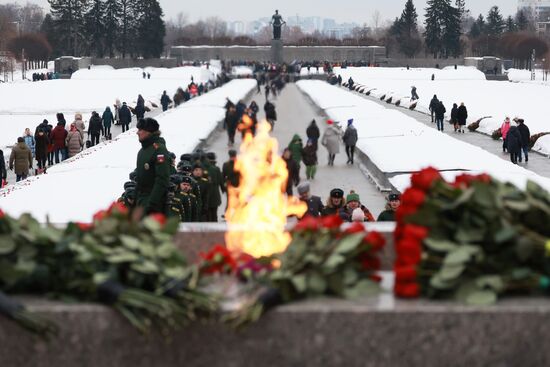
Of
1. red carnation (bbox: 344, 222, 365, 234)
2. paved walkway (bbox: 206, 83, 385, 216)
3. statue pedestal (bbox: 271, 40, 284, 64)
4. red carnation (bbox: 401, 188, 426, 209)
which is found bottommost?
paved walkway (bbox: 206, 83, 385, 216)

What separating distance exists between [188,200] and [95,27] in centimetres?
11274

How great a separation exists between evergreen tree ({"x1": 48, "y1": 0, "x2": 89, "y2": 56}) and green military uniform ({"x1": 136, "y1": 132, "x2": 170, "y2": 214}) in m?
114

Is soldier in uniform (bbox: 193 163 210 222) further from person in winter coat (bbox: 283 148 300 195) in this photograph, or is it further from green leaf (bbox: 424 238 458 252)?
green leaf (bbox: 424 238 458 252)

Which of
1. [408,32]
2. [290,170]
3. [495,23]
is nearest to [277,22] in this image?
[408,32]

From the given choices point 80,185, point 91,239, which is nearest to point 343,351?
point 91,239

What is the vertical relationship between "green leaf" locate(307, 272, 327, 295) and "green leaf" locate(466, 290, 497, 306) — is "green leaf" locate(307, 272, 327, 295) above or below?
above

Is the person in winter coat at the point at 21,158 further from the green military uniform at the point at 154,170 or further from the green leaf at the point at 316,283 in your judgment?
the green leaf at the point at 316,283

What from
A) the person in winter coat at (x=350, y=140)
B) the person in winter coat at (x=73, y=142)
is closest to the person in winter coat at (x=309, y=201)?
the person in winter coat at (x=350, y=140)

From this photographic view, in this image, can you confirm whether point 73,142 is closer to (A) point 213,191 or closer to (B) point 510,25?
(A) point 213,191

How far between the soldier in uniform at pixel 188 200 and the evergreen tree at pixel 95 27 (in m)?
111

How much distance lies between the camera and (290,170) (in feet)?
55.6

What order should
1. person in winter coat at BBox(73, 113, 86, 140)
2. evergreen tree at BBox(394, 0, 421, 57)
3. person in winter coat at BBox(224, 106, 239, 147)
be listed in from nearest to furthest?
person in winter coat at BBox(73, 113, 86, 140) < person in winter coat at BBox(224, 106, 239, 147) < evergreen tree at BBox(394, 0, 421, 57)

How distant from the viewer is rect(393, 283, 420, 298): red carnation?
13.4 ft

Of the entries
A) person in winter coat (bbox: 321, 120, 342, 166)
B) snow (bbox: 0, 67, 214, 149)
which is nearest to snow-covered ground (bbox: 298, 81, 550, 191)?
person in winter coat (bbox: 321, 120, 342, 166)
